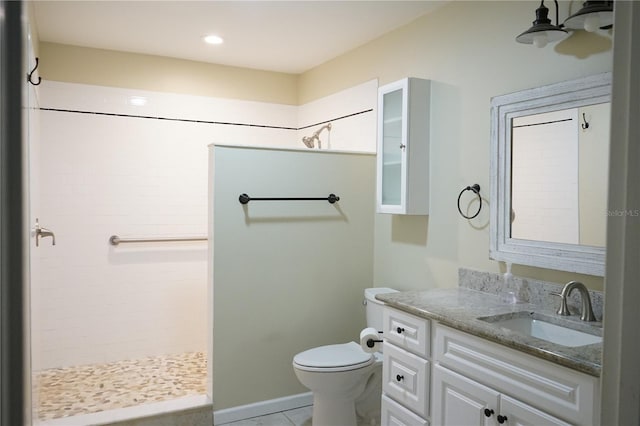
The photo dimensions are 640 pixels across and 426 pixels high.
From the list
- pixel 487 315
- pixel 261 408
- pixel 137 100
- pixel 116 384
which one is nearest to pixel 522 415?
pixel 487 315

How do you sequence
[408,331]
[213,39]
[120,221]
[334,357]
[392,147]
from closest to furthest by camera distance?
[408,331]
[334,357]
[392,147]
[213,39]
[120,221]

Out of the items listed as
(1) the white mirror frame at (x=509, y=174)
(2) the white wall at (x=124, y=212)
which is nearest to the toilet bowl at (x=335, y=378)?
(1) the white mirror frame at (x=509, y=174)

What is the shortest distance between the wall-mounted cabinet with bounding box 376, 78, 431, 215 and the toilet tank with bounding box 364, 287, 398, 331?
1.80 feet

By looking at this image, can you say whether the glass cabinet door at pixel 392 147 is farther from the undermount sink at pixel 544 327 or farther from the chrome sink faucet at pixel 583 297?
the chrome sink faucet at pixel 583 297

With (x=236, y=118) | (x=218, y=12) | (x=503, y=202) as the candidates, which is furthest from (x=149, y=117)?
(x=503, y=202)

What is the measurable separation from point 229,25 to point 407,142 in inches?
55.3

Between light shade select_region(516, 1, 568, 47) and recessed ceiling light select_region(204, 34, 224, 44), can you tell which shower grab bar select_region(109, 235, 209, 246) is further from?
light shade select_region(516, 1, 568, 47)

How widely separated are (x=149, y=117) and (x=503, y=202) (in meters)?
2.77

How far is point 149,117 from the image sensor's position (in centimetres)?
388

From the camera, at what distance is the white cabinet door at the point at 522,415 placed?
1591 mm

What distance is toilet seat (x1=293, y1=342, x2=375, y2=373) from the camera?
267cm

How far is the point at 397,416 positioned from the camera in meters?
2.32

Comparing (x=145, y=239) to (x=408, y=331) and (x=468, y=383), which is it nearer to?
(x=408, y=331)

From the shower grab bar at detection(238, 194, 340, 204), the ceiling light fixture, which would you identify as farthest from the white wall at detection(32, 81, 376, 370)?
the ceiling light fixture
